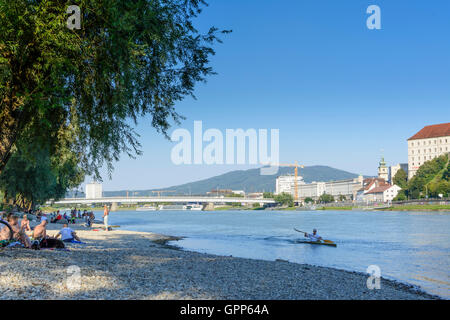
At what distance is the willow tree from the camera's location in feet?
31.8

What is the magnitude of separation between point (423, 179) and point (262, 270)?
167997 mm

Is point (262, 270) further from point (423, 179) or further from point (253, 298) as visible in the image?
point (423, 179)

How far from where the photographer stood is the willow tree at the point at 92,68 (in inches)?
382

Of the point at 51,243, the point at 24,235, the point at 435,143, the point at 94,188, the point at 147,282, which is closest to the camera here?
the point at 147,282

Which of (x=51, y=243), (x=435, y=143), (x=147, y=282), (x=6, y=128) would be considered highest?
(x=435, y=143)

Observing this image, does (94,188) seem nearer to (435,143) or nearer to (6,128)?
(6,128)

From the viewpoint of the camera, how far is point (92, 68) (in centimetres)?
1066

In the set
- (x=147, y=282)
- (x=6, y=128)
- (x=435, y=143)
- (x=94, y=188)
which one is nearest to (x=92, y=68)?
(x=6, y=128)

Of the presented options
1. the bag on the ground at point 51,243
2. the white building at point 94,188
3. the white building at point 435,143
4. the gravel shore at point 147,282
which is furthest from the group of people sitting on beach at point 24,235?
the white building at point 435,143

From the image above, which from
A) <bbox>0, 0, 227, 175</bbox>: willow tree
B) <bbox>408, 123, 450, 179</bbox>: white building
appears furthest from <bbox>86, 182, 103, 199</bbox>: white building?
<bbox>408, 123, 450, 179</bbox>: white building

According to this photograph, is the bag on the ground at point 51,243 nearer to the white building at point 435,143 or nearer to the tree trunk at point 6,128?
the tree trunk at point 6,128

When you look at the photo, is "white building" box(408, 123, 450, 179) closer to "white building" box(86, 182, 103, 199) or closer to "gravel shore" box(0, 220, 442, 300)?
"white building" box(86, 182, 103, 199)

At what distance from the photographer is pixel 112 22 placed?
9.66 metres
